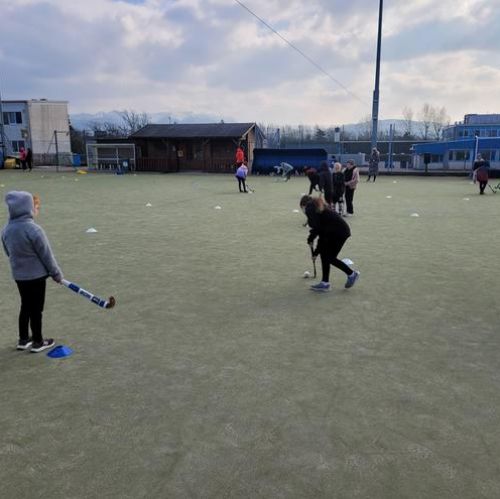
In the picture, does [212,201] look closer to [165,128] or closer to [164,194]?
[164,194]

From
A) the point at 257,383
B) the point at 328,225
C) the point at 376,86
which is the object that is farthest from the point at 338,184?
the point at 376,86

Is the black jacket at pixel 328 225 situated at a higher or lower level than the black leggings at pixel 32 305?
higher

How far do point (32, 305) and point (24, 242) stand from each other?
0.68 meters

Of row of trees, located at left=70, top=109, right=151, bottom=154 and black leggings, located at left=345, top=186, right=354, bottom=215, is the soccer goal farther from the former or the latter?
black leggings, located at left=345, top=186, right=354, bottom=215

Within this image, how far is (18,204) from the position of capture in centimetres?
455

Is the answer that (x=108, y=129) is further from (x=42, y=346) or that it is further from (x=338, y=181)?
(x=42, y=346)

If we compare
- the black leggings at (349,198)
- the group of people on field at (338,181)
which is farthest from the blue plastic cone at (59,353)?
the black leggings at (349,198)

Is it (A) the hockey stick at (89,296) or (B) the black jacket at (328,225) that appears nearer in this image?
(A) the hockey stick at (89,296)

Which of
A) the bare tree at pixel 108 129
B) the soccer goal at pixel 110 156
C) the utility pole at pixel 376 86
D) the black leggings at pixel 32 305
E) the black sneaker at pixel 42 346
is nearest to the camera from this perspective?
the black leggings at pixel 32 305

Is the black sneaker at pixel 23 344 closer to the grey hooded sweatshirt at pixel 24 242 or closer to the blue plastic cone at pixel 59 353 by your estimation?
the blue plastic cone at pixel 59 353

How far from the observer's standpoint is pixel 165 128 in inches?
1619

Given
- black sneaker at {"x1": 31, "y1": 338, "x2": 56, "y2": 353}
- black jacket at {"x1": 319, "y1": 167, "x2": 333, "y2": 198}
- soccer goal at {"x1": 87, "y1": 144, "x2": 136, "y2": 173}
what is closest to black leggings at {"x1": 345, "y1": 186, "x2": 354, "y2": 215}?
black jacket at {"x1": 319, "y1": 167, "x2": 333, "y2": 198}

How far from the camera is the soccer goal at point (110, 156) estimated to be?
1590 inches

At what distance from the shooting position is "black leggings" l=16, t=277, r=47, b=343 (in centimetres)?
472
